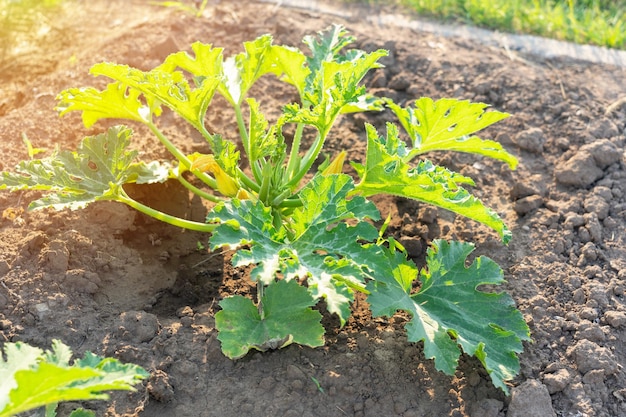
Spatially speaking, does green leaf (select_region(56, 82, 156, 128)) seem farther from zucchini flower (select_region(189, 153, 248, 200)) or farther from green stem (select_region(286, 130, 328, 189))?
green stem (select_region(286, 130, 328, 189))


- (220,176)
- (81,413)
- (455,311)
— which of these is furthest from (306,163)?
(81,413)

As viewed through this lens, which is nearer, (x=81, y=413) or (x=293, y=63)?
(x=81, y=413)

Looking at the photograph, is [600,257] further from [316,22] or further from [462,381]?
[316,22]

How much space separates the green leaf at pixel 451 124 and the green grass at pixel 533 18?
236 centimetres

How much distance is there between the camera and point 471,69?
188 inches

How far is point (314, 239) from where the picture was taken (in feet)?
9.20

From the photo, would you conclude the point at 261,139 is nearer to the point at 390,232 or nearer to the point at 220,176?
the point at 220,176

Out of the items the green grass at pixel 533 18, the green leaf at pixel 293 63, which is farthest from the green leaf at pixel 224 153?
the green grass at pixel 533 18

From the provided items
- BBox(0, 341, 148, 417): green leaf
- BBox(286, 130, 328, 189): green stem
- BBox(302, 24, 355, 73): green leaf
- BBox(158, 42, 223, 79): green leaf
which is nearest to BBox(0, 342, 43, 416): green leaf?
BBox(0, 341, 148, 417): green leaf

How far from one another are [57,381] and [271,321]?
0.98 meters

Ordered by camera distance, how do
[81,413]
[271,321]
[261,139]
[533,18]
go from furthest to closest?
[533,18]
[261,139]
[271,321]
[81,413]

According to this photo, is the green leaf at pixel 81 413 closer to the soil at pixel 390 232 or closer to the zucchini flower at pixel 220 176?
the soil at pixel 390 232

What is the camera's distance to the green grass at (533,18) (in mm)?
5406

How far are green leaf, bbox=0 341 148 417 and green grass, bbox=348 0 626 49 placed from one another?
407cm
